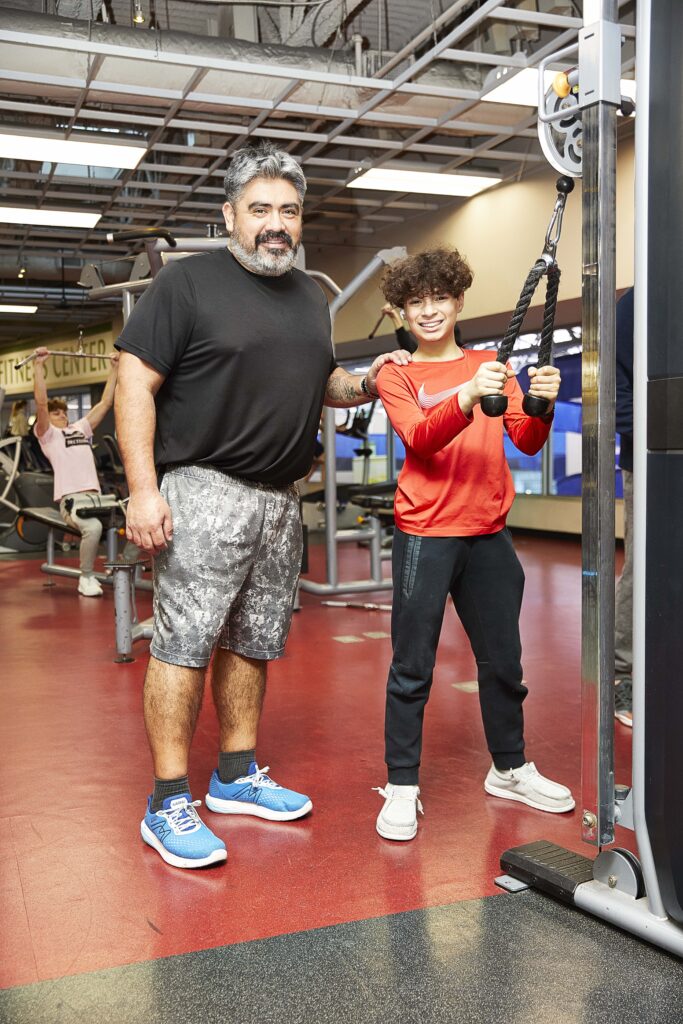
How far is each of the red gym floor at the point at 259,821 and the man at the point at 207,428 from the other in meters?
0.19

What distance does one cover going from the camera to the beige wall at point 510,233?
6.85 metres

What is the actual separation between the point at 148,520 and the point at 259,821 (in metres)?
0.90

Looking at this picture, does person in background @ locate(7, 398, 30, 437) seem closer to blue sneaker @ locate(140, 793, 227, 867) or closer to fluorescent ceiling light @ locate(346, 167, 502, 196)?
fluorescent ceiling light @ locate(346, 167, 502, 196)

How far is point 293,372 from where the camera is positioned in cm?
235

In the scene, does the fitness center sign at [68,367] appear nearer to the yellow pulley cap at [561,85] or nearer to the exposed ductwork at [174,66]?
the exposed ductwork at [174,66]

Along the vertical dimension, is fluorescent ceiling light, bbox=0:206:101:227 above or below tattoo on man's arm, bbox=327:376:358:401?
above

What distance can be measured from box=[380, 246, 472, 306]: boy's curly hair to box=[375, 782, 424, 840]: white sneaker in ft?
4.14

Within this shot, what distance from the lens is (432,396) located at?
2.38 metres

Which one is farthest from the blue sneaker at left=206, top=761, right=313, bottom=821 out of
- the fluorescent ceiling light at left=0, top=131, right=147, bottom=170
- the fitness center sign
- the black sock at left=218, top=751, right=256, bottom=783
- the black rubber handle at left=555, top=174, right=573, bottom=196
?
the fitness center sign

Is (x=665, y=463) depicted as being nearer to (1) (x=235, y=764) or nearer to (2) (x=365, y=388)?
(2) (x=365, y=388)

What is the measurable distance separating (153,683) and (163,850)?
40 centimetres

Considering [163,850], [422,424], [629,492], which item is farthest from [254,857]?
[629,492]

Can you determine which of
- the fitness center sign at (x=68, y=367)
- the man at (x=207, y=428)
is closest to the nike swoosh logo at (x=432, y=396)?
the man at (x=207, y=428)

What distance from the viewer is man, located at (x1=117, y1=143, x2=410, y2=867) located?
2.23 meters
